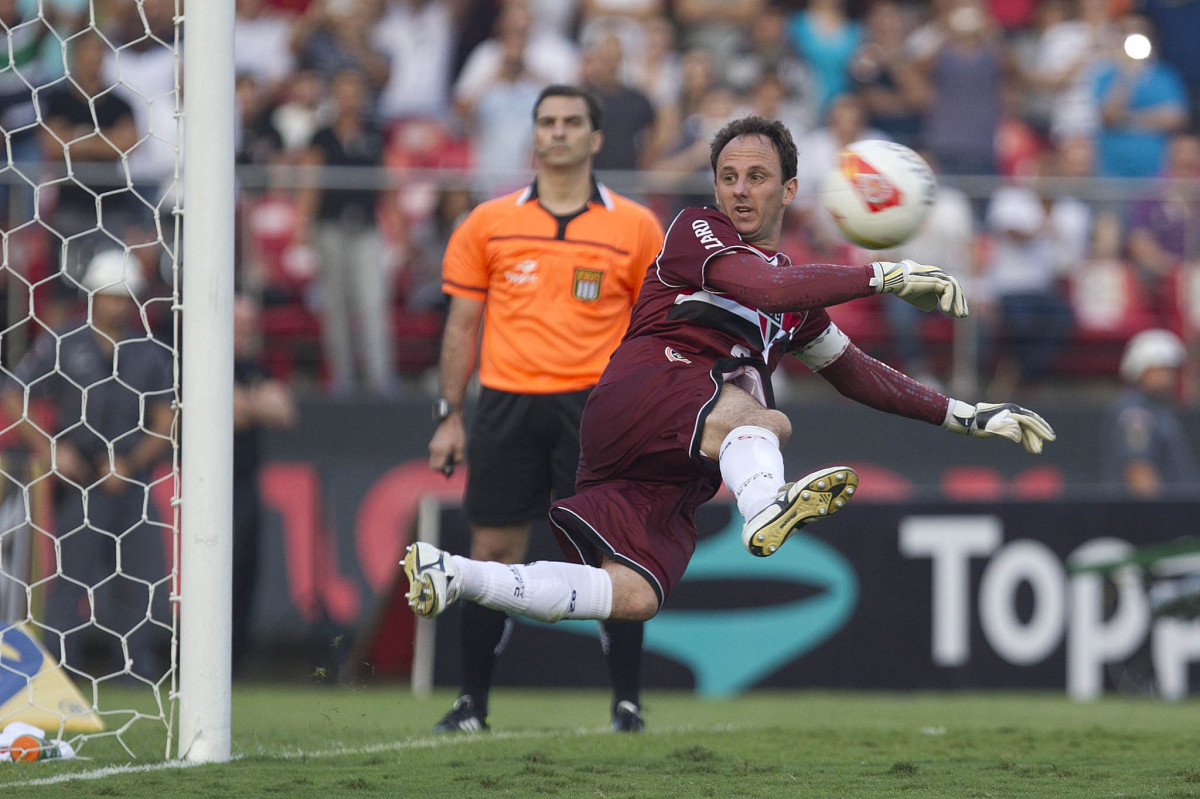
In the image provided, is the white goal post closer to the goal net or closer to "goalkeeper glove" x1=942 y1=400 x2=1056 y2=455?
the goal net

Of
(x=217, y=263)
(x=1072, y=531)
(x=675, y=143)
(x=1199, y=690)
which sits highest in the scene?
(x=675, y=143)

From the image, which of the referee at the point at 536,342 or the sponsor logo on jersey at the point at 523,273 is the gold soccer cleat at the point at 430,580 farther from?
the sponsor logo on jersey at the point at 523,273

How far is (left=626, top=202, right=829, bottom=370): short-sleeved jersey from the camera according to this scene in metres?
5.15

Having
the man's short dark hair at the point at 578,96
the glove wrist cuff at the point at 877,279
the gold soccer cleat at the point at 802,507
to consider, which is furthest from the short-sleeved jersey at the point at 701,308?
the man's short dark hair at the point at 578,96

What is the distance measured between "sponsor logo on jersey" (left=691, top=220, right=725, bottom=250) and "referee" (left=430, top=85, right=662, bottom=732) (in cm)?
151

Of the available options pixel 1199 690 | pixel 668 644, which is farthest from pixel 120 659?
pixel 1199 690

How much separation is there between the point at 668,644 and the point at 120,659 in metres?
3.42

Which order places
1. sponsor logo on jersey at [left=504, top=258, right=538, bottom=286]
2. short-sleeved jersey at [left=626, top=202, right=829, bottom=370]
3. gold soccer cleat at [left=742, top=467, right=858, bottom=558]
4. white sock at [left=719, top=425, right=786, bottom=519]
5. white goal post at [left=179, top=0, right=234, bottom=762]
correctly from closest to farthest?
gold soccer cleat at [left=742, top=467, right=858, bottom=558] < white sock at [left=719, top=425, right=786, bottom=519] < short-sleeved jersey at [left=626, top=202, right=829, bottom=370] < white goal post at [left=179, top=0, right=234, bottom=762] < sponsor logo on jersey at [left=504, top=258, right=538, bottom=286]

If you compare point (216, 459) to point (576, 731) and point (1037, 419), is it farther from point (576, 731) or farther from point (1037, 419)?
point (1037, 419)

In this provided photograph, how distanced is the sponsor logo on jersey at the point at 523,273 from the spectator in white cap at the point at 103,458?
3.05 m

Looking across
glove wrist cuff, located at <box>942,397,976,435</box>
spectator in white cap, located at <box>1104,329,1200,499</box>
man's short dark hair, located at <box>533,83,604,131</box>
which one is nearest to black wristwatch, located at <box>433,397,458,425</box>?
man's short dark hair, located at <box>533,83,604,131</box>

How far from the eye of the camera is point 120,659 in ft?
30.5

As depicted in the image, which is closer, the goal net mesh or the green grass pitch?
the green grass pitch

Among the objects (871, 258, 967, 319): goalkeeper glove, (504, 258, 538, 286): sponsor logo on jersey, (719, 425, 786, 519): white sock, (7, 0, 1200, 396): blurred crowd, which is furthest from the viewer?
(7, 0, 1200, 396): blurred crowd
